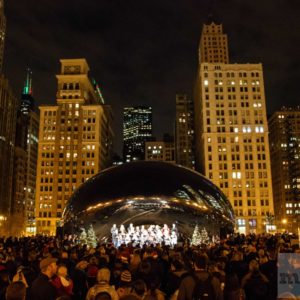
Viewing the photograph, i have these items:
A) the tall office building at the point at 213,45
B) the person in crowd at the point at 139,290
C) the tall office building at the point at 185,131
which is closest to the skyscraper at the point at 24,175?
the tall office building at the point at 185,131

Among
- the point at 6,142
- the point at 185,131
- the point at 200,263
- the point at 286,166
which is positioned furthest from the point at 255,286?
the point at 286,166

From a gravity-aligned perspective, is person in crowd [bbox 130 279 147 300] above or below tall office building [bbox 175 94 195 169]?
below

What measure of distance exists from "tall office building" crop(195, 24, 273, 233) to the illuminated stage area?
250 feet

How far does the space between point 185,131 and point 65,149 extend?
51535 mm

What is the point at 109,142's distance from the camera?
141 metres

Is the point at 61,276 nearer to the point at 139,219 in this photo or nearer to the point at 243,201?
the point at 139,219

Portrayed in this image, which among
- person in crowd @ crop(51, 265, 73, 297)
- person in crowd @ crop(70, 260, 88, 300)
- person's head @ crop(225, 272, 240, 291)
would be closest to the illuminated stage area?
person in crowd @ crop(70, 260, 88, 300)

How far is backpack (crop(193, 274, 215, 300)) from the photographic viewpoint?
6.14 m

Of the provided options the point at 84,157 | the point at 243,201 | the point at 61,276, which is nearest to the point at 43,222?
the point at 84,157

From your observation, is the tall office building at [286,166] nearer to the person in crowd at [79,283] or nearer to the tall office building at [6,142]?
the tall office building at [6,142]

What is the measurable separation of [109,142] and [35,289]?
135744 mm

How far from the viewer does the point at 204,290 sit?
20.3 ft

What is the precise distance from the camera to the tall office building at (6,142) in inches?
3935

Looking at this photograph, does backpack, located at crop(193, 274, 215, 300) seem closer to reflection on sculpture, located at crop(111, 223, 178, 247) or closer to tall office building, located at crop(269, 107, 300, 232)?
reflection on sculpture, located at crop(111, 223, 178, 247)
